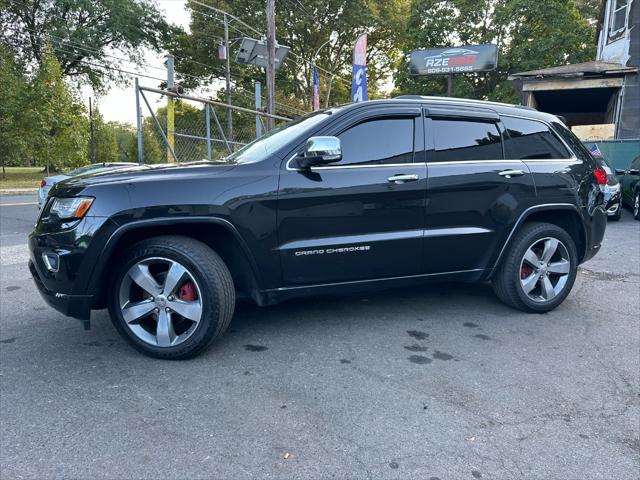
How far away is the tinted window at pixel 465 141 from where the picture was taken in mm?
3869

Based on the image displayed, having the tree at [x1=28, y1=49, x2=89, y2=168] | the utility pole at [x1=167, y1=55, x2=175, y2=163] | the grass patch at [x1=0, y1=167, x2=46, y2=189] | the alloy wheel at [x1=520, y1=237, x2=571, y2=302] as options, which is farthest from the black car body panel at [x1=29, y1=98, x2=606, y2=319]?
the tree at [x1=28, y1=49, x2=89, y2=168]

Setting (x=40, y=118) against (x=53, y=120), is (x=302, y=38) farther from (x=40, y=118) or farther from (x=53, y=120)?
(x=40, y=118)

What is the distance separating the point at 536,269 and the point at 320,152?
7.58ft

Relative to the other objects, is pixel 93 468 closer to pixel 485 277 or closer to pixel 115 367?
pixel 115 367

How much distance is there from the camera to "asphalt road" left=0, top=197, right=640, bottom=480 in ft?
7.18

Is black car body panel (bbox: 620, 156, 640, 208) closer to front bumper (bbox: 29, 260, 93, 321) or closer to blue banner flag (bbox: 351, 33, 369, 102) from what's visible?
blue banner flag (bbox: 351, 33, 369, 102)

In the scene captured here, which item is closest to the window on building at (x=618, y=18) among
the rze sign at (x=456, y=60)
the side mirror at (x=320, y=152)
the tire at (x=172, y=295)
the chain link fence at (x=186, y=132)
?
the rze sign at (x=456, y=60)

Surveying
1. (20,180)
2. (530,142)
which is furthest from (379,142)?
(20,180)

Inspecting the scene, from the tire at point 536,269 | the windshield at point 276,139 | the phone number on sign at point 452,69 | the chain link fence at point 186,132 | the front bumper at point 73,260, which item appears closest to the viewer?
the front bumper at point 73,260

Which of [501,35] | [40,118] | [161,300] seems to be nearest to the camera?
[161,300]

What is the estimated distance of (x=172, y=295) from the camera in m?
3.19

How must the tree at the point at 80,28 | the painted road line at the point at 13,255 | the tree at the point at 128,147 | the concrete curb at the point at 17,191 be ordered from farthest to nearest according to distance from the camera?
the tree at the point at 128,147
the tree at the point at 80,28
the concrete curb at the point at 17,191
the painted road line at the point at 13,255

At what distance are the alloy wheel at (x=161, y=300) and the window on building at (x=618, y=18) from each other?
18.8m

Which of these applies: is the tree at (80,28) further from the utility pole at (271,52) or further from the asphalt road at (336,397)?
the asphalt road at (336,397)
